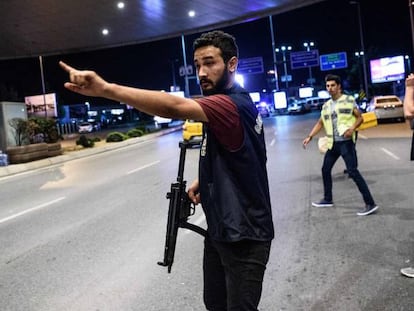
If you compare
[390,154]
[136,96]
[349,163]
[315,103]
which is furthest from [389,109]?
[315,103]

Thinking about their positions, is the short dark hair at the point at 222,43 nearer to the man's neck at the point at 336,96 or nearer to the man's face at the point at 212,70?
the man's face at the point at 212,70

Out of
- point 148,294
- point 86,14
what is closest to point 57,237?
point 148,294

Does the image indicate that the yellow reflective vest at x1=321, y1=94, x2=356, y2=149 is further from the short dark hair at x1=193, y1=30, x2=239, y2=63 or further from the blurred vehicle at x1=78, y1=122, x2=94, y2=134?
the blurred vehicle at x1=78, y1=122, x2=94, y2=134

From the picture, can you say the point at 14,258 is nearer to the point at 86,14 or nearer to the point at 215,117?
the point at 215,117

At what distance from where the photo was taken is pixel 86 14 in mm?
31766

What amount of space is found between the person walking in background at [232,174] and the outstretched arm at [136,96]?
0.29 ft

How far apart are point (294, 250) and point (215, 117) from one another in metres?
3.72

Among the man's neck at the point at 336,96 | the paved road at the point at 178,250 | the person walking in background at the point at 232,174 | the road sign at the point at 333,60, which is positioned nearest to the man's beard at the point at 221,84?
the person walking in background at the point at 232,174

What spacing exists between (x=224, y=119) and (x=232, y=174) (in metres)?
0.29

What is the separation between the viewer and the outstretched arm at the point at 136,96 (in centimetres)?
207

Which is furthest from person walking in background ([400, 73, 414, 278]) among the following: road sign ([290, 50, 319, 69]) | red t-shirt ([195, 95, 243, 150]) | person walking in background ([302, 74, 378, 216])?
road sign ([290, 50, 319, 69])

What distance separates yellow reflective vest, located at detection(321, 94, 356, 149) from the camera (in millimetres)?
7254

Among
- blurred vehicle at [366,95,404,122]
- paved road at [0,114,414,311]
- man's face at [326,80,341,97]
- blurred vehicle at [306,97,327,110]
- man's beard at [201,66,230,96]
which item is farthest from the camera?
blurred vehicle at [306,97,327,110]

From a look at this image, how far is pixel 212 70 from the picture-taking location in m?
2.50
